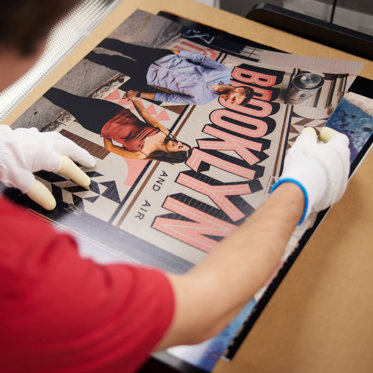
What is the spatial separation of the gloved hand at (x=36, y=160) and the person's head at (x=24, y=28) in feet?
0.97

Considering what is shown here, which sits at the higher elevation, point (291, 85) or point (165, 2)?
point (165, 2)

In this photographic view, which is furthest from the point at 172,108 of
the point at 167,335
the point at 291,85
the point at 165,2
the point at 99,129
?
the point at 167,335

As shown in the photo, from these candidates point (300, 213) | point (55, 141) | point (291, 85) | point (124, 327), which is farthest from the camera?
point (291, 85)

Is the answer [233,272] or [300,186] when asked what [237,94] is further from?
[233,272]

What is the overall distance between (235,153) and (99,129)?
289 millimetres

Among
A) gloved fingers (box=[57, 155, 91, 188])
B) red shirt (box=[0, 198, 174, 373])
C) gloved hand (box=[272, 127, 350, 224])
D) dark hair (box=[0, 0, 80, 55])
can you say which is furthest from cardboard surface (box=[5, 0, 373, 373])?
dark hair (box=[0, 0, 80, 55])

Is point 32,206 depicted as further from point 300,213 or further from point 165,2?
point 165,2

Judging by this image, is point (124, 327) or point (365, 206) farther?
point (365, 206)

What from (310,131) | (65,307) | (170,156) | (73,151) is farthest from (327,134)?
(65,307)

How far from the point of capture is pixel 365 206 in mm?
761

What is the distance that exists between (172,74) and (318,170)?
0.42 metres

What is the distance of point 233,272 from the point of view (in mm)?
562

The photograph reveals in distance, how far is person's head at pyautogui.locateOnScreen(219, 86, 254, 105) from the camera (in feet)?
2.93

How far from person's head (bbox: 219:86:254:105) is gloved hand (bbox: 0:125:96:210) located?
12.8 inches
